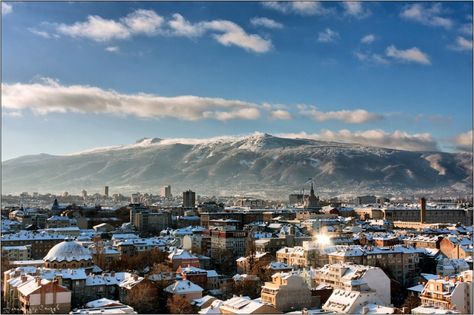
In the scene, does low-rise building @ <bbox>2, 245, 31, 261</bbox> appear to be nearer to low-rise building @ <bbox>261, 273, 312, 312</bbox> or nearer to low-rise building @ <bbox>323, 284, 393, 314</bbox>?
low-rise building @ <bbox>261, 273, 312, 312</bbox>

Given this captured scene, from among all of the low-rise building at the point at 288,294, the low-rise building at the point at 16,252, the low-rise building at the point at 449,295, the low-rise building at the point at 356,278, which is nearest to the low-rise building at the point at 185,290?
the low-rise building at the point at 288,294

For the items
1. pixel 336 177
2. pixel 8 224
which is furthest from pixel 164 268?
pixel 336 177

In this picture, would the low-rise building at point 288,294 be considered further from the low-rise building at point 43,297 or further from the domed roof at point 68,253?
the domed roof at point 68,253

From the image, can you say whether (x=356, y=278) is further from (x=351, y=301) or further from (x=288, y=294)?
(x=351, y=301)

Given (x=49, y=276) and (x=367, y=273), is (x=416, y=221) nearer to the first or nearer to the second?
(x=367, y=273)

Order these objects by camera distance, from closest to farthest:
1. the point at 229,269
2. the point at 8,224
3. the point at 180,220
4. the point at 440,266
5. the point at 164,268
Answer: the point at 164,268
the point at 440,266
the point at 229,269
the point at 8,224
the point at 180,220

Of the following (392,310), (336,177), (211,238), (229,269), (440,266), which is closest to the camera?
(392,310)

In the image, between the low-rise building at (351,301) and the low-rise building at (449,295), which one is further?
the low-rise building at (449,295)

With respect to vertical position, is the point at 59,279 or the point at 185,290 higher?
the point at 59,279

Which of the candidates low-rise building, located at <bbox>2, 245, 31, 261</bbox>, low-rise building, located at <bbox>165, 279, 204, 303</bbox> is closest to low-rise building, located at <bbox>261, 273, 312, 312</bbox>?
low-rise building, located at <bbox>165, 279, 204, 303</bbox>

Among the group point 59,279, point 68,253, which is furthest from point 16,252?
point 59,279

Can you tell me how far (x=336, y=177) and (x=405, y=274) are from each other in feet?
530

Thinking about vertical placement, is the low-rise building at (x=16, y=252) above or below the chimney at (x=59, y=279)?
below

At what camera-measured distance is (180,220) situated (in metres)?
66.4
